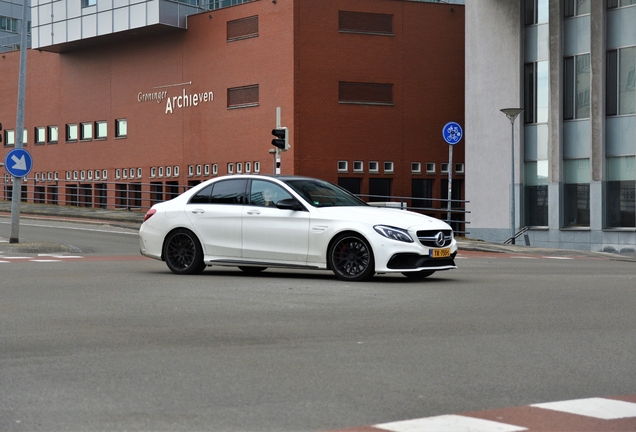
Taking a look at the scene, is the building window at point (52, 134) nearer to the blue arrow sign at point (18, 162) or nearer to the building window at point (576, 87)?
the building window at point (576, 87)

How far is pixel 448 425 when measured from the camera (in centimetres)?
589

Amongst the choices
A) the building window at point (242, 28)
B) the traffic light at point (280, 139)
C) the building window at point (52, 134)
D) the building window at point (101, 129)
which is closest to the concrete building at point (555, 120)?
the traffic light at point (280, 139)

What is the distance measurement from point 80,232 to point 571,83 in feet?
50.2

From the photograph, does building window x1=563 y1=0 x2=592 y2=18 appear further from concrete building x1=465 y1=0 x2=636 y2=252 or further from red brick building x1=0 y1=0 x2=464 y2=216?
red brick building x1=0 y1=0 x2=464 y2=216

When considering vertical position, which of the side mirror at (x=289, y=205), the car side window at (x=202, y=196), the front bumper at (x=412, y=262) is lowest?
the front bumper at (x=412, y=262)

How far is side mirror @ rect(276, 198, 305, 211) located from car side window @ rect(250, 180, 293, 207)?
0.41 feet

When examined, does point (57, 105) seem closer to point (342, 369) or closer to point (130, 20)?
point (130, 20)

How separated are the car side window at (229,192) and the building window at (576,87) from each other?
63.9ft

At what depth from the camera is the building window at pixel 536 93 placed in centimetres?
3475

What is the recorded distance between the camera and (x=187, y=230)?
16.5m

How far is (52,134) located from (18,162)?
32.7 m

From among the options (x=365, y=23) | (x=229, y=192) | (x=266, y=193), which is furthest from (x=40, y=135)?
(x=266, y=193)

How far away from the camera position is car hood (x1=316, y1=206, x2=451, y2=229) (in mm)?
14859

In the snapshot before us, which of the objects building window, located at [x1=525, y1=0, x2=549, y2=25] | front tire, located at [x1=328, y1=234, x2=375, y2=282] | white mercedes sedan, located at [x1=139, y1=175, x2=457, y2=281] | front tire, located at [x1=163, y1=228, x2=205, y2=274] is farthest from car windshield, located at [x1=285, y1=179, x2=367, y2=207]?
building window, located at [x1=525, y1=0, x2=549, y2=25]
